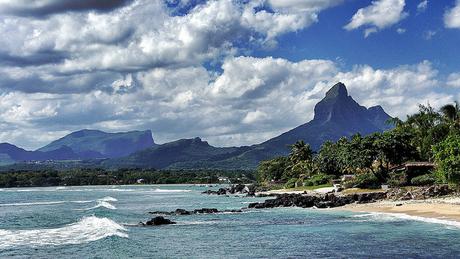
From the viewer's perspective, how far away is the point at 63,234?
4553cm

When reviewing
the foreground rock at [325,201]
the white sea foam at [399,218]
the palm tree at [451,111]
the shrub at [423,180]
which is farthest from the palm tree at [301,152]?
the white sea foam at [399,218]

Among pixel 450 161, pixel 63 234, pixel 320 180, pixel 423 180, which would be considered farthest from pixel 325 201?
pixel 63 234

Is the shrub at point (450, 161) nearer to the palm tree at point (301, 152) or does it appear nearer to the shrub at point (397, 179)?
the shrub at point (397, 179)

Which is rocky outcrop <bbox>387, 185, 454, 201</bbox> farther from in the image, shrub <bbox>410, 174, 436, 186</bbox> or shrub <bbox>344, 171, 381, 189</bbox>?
shrub <bbox>344, 171, 381, 189</bbox>

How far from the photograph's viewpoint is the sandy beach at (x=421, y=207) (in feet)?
A: 163

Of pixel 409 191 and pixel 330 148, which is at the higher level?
pixel 330 148

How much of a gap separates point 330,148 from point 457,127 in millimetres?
32824

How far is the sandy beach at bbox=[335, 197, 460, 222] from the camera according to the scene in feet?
163

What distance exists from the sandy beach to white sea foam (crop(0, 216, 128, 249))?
27.8m

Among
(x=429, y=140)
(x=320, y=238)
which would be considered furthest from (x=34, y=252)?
(x=429, y=140)

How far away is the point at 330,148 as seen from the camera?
397ft

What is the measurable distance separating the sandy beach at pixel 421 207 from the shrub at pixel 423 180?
1543cm

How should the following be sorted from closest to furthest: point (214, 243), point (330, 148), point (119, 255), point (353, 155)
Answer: point (119, 255) → point (214, 243) → point (353, 155) → point (330, 148)

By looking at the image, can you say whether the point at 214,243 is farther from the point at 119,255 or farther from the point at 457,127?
the point at 457,127
